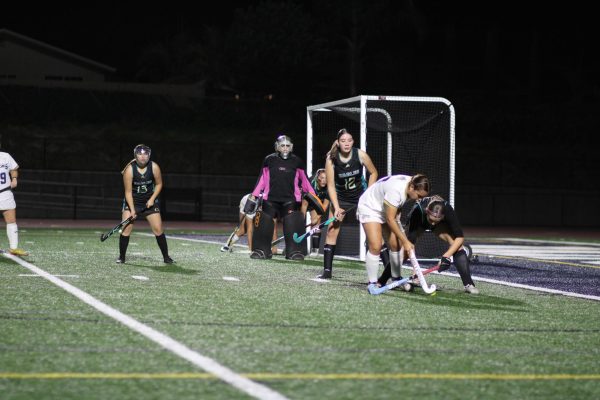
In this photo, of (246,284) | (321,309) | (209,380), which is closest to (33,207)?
(246,284)

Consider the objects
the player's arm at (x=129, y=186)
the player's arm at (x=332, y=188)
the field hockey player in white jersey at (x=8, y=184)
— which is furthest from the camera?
→ the field hockey player in white jersey at (x=8, y=184)

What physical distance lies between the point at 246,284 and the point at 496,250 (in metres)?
9.93

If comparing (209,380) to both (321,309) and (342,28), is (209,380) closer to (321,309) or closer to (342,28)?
(321,309)

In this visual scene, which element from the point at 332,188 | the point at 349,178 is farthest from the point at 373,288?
the point at 349,178

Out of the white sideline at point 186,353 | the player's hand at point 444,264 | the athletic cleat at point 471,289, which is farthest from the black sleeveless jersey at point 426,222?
the white sideline at point 186,353

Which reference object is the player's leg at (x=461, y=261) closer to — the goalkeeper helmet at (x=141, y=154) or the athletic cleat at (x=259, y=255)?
the goalkeeper helmet at (x=141, y=154)

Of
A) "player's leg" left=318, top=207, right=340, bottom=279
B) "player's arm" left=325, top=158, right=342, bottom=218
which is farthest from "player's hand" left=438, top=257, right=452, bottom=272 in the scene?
"player's leg" left=318, top=207, right=340, bottom=279

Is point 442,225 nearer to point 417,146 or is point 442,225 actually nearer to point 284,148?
point 284,148

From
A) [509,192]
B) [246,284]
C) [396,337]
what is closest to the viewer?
[396,337]

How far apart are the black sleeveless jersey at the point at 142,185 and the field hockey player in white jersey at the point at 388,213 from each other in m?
3.95

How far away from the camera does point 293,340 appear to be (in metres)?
6.68

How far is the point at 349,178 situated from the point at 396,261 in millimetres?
2016

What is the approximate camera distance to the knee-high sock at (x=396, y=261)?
33.7 feet

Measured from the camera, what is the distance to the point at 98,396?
486 cm
